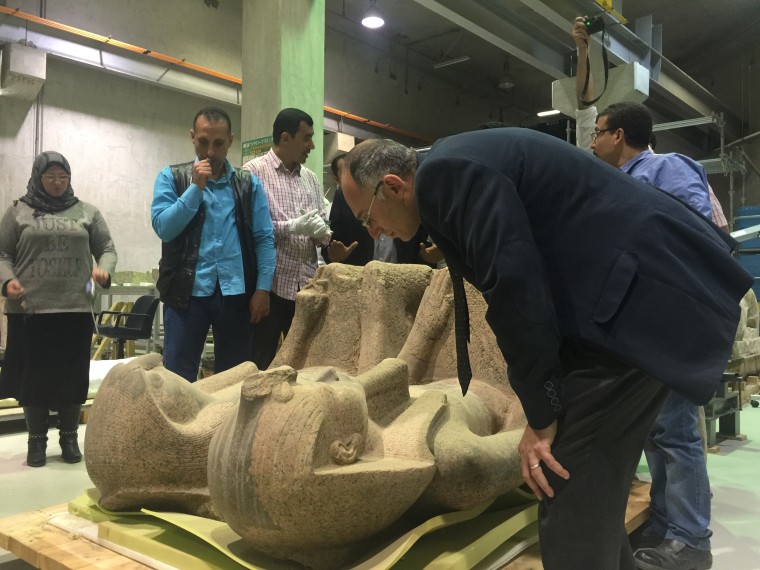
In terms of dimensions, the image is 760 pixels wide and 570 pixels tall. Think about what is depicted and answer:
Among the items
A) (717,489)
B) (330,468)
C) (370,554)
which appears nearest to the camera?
(330,468)

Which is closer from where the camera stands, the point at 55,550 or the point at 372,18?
the point at 55,550

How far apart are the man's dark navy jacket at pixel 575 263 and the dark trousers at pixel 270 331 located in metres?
2.06

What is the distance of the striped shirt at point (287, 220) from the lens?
3611 millimetres

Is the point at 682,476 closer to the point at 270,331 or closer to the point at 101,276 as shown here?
the point at 270,331

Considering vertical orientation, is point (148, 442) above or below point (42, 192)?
below

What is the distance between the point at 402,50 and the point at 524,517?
1127 cm

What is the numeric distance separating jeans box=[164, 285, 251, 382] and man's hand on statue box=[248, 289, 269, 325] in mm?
35

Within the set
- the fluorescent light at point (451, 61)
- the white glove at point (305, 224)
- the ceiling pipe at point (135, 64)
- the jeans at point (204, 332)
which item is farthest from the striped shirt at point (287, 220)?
the fluorescent light at point (451, 61)

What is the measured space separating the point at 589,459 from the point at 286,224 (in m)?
2.32

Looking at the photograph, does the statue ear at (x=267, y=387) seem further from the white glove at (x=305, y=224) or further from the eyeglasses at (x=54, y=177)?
the eyeglasses at (x=54, y=177)

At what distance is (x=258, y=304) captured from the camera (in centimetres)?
328

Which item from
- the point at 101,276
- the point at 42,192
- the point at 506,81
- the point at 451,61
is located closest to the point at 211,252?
the point at 101,276

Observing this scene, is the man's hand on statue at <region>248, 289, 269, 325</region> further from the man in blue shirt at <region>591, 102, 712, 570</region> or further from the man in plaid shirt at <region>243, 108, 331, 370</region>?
the man in blue shirt at <region>591, 102, 712, 570</region>

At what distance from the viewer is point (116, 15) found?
8.59 metres
